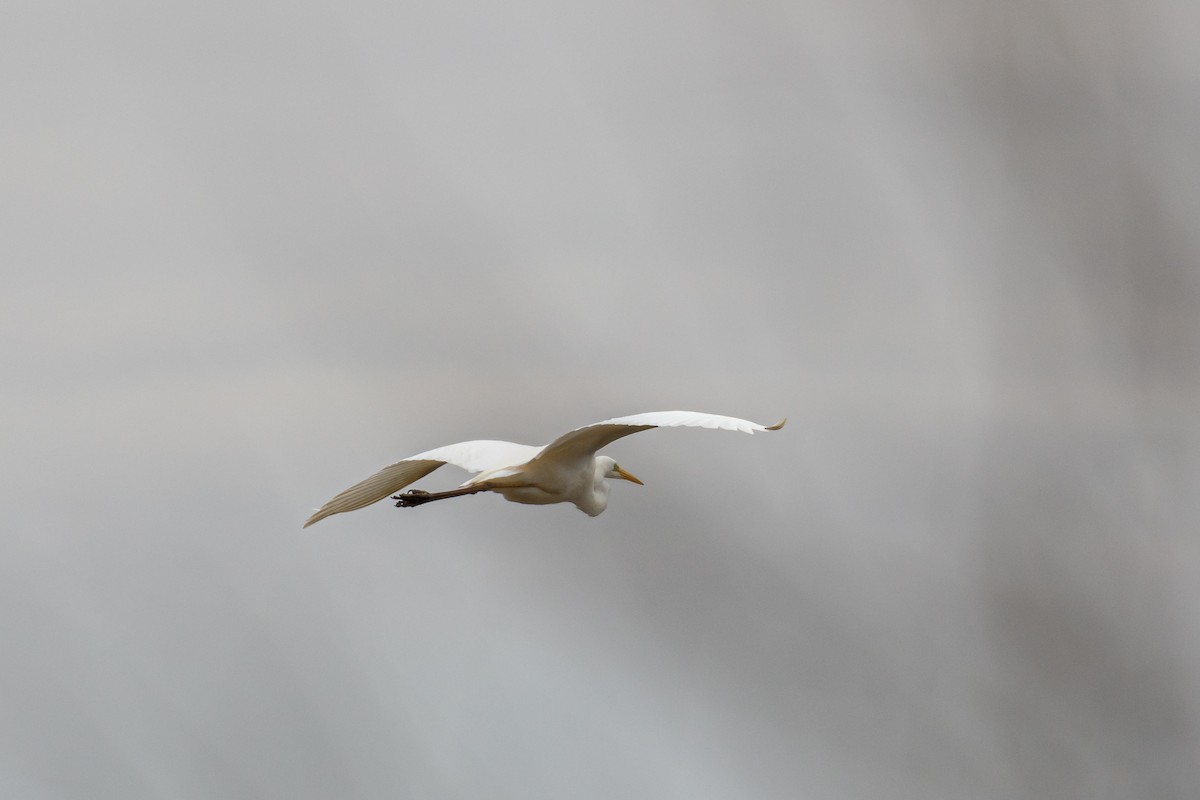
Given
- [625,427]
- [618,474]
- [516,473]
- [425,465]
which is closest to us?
[625,427]

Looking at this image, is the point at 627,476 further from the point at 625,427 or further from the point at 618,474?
the point at 625,427

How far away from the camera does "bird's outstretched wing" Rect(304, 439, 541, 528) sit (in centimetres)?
280

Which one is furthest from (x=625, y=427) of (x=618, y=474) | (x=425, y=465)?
(x=618, y=474)

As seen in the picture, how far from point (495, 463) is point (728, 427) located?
0.74 m

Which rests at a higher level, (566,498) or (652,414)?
(652,414)

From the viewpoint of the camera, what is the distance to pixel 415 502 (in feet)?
9.75

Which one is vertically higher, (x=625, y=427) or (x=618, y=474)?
(x=625, y=427)

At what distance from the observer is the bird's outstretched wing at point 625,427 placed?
2.26m

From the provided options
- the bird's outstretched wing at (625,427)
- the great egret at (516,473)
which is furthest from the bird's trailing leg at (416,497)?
the bird's outstretched wing at (625,427)

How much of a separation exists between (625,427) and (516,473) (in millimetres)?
318

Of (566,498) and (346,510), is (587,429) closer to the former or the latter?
(566,498)

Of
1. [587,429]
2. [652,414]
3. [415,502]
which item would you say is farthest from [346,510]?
[652,414]

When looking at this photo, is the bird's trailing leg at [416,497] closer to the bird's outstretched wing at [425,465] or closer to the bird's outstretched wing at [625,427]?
the bird's outstretched wing at [425,465]

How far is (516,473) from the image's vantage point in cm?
272
